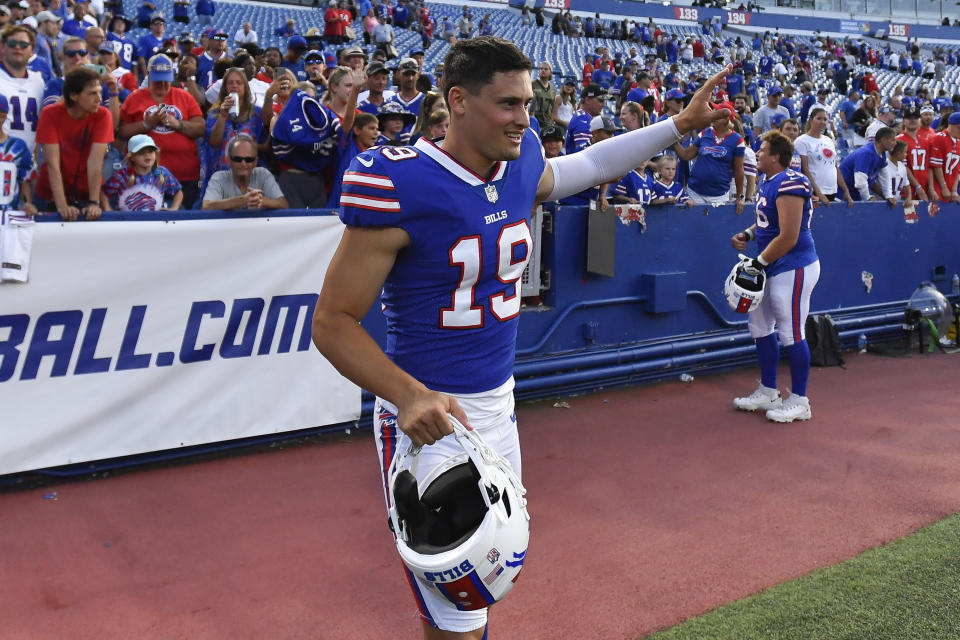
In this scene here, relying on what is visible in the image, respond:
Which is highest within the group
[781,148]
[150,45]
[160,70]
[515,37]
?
[515,37]

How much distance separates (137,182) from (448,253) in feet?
13.4

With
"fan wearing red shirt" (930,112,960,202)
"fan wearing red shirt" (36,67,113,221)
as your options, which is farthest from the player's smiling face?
"fan wearing red shirt" (930,112,960,202)

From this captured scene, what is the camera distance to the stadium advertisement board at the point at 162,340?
4.86m

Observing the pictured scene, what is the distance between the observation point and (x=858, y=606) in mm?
3471

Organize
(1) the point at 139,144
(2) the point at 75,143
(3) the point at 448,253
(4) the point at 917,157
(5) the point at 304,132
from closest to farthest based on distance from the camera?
(3) the point at 448,253
(2) the point at 75,143
(1) the point at 139,144
(5) the point at 304,132
(4) the point at 917,157

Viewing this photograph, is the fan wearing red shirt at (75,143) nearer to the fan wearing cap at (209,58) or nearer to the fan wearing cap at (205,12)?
the fan wearing cap at (209,58)

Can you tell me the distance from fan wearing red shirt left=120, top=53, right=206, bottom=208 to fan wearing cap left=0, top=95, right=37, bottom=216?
0.98 m

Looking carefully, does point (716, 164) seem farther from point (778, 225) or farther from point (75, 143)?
point (75, 143)

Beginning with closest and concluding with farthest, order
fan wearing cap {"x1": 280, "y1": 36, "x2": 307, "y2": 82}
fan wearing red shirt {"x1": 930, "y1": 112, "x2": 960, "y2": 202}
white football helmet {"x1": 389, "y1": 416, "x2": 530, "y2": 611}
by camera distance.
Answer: white football helmet {"x1": 389, "y1": 416, "x2": 530, "y2": 611} < fan wearing cap {"x1": 280, "y1": 36, "x2": 307, "y2": 82} < fan wearing red shirt {"x1": 930, "y1": 112, "x2": 960, "y2": 202}

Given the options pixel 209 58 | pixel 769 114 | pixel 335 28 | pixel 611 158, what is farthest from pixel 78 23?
pixel 611 158

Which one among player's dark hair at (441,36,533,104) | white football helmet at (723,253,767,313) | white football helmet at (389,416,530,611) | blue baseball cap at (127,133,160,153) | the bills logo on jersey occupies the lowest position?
white football helmet at (723,253,767,313)

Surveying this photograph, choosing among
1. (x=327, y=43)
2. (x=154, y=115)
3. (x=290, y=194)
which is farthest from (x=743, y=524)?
(x=327, y=43)

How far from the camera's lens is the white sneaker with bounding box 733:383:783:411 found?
22.0ft

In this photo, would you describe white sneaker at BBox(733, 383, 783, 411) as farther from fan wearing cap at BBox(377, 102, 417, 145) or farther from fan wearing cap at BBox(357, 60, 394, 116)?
fan wearing cap at BBox(357, 60, 394, 116)
